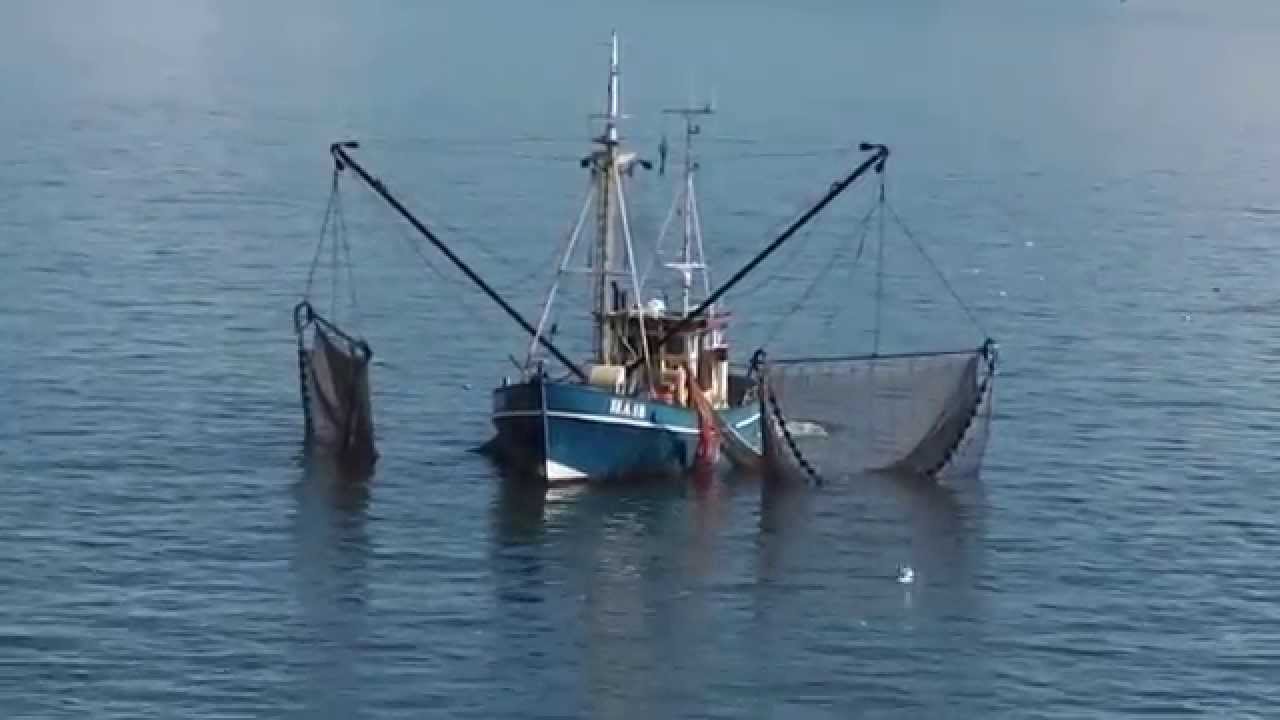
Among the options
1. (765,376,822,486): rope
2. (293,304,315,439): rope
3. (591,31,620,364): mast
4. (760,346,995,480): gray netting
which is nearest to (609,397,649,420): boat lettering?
(591,31,620,364): mast

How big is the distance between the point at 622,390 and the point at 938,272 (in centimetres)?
4272

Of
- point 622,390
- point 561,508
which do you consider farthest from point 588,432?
point 561,508

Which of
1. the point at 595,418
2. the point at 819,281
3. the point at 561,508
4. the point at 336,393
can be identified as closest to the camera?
the point at 561,508

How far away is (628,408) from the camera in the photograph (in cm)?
7819

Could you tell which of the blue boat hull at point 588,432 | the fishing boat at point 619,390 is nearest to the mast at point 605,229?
the fishing boat at point 619,390

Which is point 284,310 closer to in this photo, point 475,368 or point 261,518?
point 475,368

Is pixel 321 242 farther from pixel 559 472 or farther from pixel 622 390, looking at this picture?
pixel 559 472

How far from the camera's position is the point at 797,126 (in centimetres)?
17875

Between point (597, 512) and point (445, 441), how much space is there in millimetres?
10431

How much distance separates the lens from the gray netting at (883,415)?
82062mm

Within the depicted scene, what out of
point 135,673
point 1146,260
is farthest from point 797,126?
point 135,673

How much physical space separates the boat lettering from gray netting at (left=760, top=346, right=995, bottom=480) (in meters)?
4.01

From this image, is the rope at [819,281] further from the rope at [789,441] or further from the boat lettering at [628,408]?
the boat lettering at [628,408]

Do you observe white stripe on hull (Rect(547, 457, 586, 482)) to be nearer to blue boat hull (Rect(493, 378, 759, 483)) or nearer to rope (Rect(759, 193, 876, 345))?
blue boat hull (Rect(493, 378, 759, 483))
